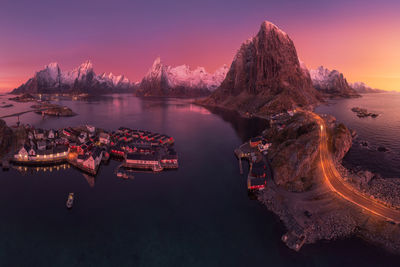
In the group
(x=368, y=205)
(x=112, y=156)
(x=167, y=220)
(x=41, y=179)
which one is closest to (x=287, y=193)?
(x=368, y=205)

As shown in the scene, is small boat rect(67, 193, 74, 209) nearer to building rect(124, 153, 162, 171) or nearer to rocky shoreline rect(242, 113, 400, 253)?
building rect(124, 153, 162, 171)

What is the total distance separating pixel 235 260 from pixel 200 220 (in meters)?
12.1

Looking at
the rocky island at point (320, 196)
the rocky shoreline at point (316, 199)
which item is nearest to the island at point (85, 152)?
the rocky island at point (320, 196)

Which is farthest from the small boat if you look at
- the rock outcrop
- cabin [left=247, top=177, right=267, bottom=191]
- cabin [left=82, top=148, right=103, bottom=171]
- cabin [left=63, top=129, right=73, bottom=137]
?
cabin [left=63, top=129, right=73, bottom=137]

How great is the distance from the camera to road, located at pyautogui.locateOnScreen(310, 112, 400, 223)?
43.6m

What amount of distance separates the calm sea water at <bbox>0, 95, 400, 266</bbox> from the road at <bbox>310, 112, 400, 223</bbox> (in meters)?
9.44

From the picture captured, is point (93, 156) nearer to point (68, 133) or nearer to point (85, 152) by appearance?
point (85, 152)

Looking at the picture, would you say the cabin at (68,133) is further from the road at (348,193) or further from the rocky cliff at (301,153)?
the road at (348,193)

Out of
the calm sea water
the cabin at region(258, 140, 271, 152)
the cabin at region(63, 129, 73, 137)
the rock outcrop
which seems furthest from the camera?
the cabin at region(63, 129, 73, 137)

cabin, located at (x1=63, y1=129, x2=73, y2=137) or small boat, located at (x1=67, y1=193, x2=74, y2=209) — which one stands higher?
cabin, located at (x1=63, y1=129, x2=73, y2=137)

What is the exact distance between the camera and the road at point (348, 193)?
1718 inches

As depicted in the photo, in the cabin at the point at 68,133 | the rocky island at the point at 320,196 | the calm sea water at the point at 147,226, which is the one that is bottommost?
the calm sea water at the point at 147,226

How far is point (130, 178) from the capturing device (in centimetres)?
6381

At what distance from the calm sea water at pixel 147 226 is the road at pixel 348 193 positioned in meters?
9.44
